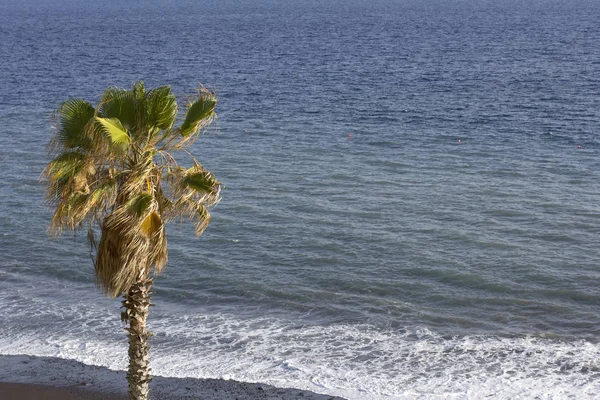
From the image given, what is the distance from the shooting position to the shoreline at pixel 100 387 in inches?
679

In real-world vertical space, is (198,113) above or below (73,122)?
above

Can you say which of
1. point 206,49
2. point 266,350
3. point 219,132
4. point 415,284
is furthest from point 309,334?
point 206,49

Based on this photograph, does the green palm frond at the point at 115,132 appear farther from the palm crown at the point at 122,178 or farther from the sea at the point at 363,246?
the sea at the point at 363,246

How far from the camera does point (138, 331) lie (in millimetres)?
13031

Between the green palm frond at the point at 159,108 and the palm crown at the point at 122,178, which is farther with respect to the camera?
the green palm frond at the point at 159,108

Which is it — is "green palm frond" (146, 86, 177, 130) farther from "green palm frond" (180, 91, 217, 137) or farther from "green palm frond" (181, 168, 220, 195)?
"green palm frond" (181, 168, 220, 195)

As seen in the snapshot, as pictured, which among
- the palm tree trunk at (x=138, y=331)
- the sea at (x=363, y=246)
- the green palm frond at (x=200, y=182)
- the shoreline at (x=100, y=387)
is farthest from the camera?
the sea at (x=363, y=246)

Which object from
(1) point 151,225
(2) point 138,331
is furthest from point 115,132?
(2) point 138,331

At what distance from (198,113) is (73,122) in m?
1.90

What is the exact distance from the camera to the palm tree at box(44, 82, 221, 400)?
12102 mm

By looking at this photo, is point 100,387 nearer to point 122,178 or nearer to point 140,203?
point 122,178

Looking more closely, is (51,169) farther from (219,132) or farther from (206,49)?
(206,49)

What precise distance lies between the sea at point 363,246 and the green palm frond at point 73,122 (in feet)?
9.13

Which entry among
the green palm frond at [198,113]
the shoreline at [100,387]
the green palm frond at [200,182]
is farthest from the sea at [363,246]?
the green palm frond at [198,113]
